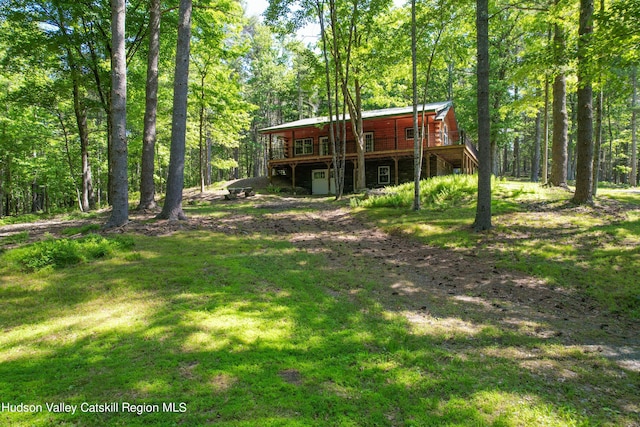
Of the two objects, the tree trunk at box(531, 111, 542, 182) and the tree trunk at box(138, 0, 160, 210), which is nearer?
the tree trunk at box(138, 0, 160, 210)

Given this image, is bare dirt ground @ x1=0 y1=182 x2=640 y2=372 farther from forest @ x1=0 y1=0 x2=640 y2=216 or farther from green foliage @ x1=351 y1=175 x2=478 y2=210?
forest @ x1=0 y1=0 x2=640 y2=216

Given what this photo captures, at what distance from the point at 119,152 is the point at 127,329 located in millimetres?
6583

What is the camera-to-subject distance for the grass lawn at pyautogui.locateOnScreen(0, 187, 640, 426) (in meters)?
2.56

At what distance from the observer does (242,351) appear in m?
3.38

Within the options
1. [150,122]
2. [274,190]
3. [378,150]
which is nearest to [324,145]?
[378,150]

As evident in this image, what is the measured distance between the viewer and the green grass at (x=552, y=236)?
603cm

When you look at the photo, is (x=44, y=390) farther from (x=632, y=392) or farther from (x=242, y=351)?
(x=632, y=392)

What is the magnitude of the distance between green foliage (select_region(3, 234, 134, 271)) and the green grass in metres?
7.41

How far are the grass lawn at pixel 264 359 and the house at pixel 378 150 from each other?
2012cm

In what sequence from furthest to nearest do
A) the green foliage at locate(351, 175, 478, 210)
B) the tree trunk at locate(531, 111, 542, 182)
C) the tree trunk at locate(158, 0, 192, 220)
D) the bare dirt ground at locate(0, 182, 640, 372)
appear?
1. the tree trunk at locate(531, 111, 542, 182)
2. the green foliage at locate(351, 175, 478, 210)
3. the tree trunk at locate(158, 0, 192, 220)
4. the bare dirt ground at locate(0, 182, 640, 372)

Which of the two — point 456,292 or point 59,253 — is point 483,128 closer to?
point 456,292

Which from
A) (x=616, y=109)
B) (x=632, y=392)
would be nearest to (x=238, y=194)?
(x=632, y=392)

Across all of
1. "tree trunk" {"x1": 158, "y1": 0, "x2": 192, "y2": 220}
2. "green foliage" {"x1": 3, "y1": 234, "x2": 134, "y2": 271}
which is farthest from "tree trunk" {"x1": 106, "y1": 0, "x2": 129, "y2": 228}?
"green foliage" {"x1": 3, "y1": 234, "x2": 134, "y2": 271}

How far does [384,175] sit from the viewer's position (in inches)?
1072
